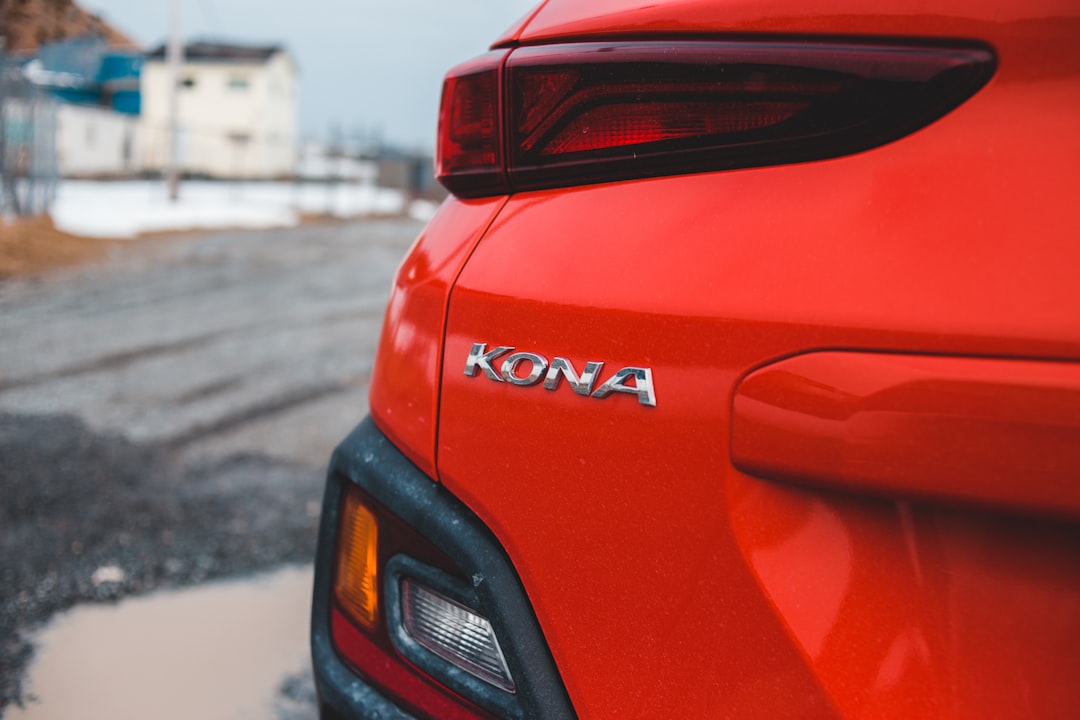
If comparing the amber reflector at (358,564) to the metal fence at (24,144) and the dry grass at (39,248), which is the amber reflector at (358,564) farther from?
the metal fence at (24,144)

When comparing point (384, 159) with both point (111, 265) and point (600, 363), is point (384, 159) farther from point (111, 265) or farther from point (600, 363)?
point (600, 363)

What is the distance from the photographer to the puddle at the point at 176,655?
2.16 meters

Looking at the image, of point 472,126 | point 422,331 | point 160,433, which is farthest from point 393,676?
point 160,433

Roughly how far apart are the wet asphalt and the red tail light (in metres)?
1.70

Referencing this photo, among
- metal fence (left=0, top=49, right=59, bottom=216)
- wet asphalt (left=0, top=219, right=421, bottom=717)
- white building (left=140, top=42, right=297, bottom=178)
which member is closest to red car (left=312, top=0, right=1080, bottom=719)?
wet asphalt (left=0, top=219, right=421, bottom=717)

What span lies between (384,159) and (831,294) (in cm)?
3615

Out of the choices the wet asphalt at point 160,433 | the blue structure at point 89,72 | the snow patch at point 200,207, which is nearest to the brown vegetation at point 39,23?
the blue structure at point 89,72

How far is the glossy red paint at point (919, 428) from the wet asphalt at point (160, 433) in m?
1.81

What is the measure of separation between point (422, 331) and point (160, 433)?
3.49 metres

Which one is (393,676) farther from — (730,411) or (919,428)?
(919,428)

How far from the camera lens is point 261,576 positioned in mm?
2846

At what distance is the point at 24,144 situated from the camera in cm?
1460

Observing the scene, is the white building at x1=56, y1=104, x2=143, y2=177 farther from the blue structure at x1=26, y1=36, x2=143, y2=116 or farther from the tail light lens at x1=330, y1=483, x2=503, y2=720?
the tail light lens at x1=330, y1=483, x2=503, y2=720

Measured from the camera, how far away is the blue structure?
1772 centimetres
